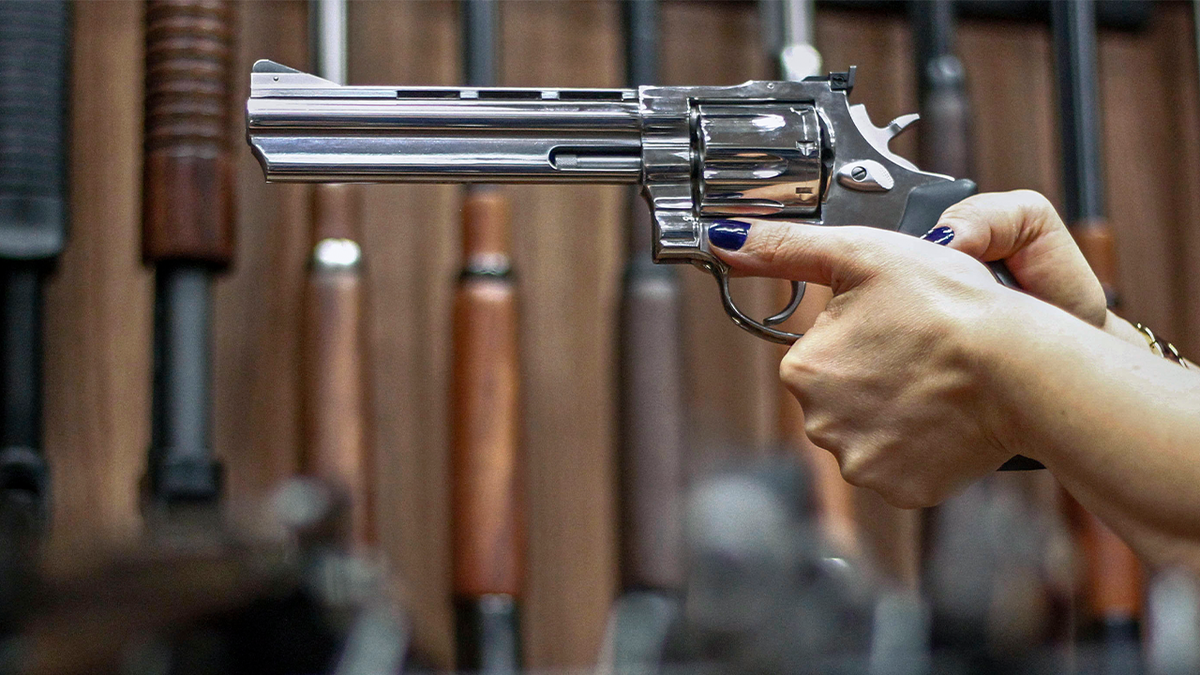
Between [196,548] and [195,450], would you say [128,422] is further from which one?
[196,548]

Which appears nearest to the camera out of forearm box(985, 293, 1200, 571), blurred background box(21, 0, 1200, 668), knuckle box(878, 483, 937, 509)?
forearm box(985, 293, 1200, 571)

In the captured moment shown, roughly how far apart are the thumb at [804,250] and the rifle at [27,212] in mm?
540

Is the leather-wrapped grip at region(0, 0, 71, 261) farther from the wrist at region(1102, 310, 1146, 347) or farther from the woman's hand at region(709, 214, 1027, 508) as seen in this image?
the wrist at region(1102, 310, 1146, 347)

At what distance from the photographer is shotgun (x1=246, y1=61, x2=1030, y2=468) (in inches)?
24.0

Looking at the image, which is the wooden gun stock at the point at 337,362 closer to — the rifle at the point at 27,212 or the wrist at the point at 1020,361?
the rifle at the point at 27,212

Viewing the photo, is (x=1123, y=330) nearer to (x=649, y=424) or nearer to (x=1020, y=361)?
(x=1020, y=361)

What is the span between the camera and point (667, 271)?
0.98 metres

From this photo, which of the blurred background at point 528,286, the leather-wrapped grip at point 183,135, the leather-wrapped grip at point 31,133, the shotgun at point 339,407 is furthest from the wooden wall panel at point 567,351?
the leather-wrapped grip at point 31,133

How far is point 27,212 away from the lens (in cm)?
84

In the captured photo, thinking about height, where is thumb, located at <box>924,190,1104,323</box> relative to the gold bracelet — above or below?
above

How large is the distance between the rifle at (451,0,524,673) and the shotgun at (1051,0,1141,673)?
0.53 m

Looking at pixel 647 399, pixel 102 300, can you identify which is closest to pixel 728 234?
pixel 647 399

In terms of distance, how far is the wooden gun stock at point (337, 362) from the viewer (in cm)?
90

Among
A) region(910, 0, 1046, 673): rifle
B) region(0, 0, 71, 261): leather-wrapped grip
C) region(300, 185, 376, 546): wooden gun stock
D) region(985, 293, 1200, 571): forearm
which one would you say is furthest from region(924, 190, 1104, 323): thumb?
region(0, 0, 71, 261): leather-wrapped grip
